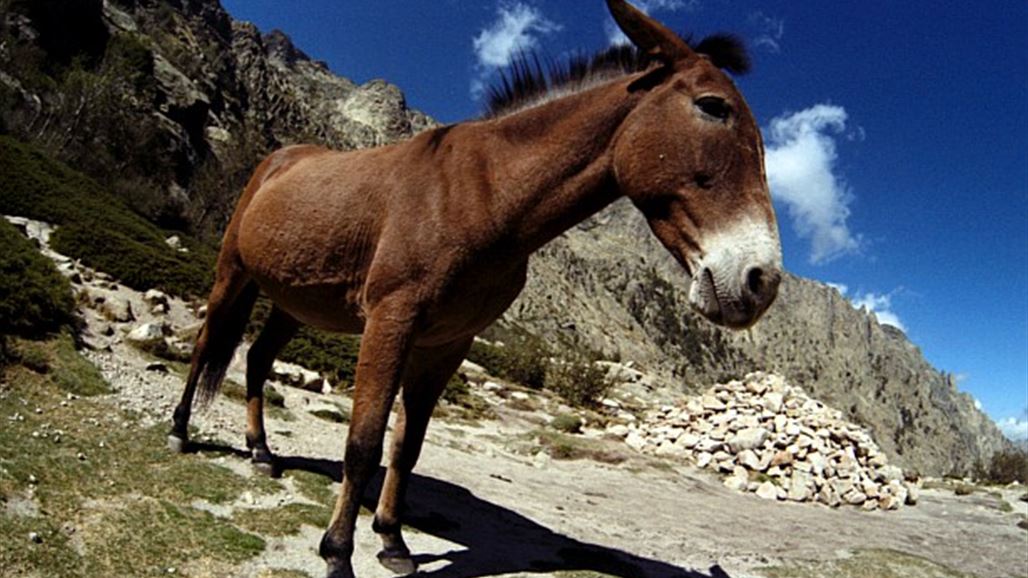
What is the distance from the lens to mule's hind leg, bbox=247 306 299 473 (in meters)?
5.21

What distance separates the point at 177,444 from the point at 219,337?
934mm

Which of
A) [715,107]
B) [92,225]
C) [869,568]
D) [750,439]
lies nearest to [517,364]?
[750,439]

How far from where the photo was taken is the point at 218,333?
17.8 feet

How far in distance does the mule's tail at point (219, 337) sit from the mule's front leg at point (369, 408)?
8.22 ft

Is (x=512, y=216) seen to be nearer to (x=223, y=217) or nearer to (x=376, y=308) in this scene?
(x=376, y=308)

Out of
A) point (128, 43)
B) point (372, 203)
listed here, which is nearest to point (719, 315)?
point (372, 203)

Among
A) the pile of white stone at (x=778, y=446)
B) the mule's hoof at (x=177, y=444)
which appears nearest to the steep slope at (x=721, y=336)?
the pile of white stone at (x=778, y=446)

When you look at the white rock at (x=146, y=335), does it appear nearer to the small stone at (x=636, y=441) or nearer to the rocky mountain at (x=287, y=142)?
the rocky mountain at (x=287, y=142)

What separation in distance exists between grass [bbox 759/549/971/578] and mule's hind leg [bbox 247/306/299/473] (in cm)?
450

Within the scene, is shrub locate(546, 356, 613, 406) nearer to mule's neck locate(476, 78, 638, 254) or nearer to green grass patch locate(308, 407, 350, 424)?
green grass patch locate(308, 407, 350, 424)

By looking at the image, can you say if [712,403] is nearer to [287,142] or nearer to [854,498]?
[854,498]

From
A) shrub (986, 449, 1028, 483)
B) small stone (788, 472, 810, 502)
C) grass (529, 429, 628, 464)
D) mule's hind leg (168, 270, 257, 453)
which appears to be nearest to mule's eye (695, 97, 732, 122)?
mule's hind leg (168, 270, 257, 453)

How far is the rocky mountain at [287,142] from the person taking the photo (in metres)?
28.0

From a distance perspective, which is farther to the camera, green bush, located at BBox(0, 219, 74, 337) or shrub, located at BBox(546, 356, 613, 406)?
shrub, located at BBox(546, 356, 613, 406)
